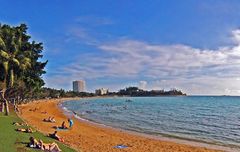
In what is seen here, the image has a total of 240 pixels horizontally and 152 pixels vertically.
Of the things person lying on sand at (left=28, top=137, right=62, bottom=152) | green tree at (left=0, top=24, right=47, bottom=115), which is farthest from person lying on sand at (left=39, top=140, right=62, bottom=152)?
green tree at (left=0, top=24, right=47, bottom=115)

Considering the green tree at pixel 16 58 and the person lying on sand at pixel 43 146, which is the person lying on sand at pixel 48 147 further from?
the green tree at pixel 16 58

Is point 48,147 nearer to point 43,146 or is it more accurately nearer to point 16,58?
point 43,146

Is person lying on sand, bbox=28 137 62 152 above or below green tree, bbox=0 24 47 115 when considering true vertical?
below

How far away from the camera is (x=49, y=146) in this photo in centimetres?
1559

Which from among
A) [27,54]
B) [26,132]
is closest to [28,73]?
[27,54]

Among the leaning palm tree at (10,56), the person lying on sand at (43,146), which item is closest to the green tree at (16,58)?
the leaning palm tree at (10,56)

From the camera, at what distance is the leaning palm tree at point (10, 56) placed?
3269cm

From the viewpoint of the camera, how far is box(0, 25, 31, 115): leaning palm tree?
32688mm

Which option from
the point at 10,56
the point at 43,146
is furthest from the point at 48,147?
the point at 10,56

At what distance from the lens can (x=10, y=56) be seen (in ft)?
109

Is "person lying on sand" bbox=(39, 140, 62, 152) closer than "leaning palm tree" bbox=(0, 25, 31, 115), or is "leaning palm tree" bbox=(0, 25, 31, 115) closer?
"person lying on sand" bbox=(39, 140, 62, 152)

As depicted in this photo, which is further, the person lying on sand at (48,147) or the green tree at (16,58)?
the green tree at (16,58)

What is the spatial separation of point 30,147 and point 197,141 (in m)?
19.2

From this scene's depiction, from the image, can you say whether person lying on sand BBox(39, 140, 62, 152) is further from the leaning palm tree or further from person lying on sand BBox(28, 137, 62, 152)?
the leaning palm tree
